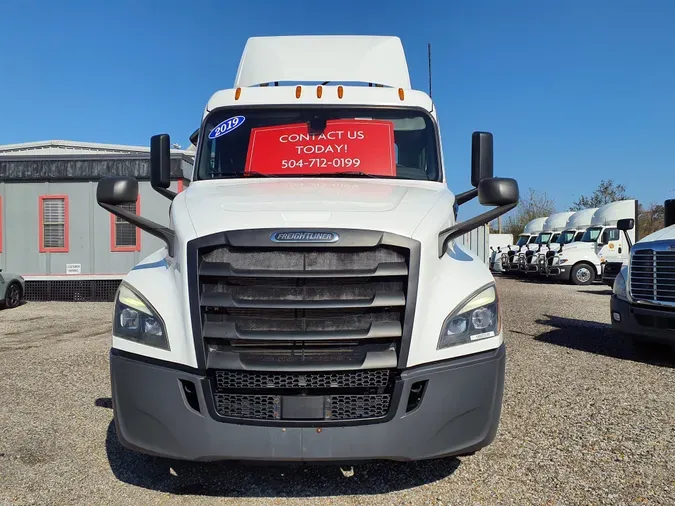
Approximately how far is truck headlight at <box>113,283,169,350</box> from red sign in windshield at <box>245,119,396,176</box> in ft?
5.12

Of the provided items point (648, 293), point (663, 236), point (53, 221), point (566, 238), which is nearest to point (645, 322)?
point (648, 293)

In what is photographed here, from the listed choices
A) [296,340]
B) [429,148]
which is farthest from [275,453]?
[429,148]

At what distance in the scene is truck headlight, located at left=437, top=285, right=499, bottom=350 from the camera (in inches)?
114

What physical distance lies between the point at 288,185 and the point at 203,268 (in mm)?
1131

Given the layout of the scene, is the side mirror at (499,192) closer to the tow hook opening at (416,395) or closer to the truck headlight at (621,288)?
the tow hook opening at (416,395)

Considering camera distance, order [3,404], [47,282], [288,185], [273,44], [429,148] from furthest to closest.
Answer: [47,282], [273,44], [3,404], [429,148], [288,185]

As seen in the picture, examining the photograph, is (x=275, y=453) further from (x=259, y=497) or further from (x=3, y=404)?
(x=3, y=404)

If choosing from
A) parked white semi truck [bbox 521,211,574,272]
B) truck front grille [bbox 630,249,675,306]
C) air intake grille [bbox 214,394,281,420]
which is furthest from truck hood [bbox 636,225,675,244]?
parked white semi truck [bbox 521,211,574,272]

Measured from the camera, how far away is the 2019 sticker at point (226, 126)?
4.50 m

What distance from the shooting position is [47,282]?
47.6 feet

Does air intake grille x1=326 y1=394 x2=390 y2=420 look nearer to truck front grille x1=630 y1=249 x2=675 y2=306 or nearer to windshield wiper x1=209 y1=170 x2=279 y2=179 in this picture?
windshield wiper x1=209 y1=170 x2=279 y2=179

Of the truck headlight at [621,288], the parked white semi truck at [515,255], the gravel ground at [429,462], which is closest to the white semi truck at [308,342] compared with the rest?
the gravel ground at [429,462]

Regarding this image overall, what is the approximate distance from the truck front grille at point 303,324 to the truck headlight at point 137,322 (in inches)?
9.2

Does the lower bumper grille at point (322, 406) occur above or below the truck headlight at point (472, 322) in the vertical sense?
below
